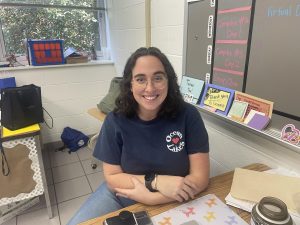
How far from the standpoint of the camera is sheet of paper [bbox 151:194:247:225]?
82 cm

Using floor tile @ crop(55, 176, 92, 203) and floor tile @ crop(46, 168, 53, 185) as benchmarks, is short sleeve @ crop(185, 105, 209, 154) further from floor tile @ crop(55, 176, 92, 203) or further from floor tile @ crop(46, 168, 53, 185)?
floor tile @ crop(46, 168, 53, 185)

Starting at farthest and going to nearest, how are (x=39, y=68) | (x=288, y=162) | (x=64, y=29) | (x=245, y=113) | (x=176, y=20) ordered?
1. (x=64, y=29)
2. (x=39, y=68)
3. (x=176, y=20)
4. (x=245, y=113)
5. (x=288, y=162)

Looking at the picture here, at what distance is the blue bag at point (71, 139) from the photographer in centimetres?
308

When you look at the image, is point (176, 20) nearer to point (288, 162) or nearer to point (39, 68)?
point (288, 162)

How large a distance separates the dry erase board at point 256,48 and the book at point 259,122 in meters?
0.06

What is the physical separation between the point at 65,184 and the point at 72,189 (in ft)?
0.40

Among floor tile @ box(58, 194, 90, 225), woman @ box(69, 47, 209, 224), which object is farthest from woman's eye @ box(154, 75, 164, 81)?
floor tile @ box(58, 194, 90, 225)

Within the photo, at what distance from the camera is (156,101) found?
1114 mm

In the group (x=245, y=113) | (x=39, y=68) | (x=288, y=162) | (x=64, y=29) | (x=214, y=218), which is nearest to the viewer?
(x=214, y=218)

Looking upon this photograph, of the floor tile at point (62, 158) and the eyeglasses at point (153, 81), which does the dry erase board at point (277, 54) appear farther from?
the floor tile at point (62, 158)

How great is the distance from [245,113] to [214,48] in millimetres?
454

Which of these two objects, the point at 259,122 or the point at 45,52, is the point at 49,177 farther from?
the point at 259,122

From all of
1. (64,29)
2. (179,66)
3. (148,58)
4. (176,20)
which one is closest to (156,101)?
(148,58)

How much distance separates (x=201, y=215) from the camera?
848mm
